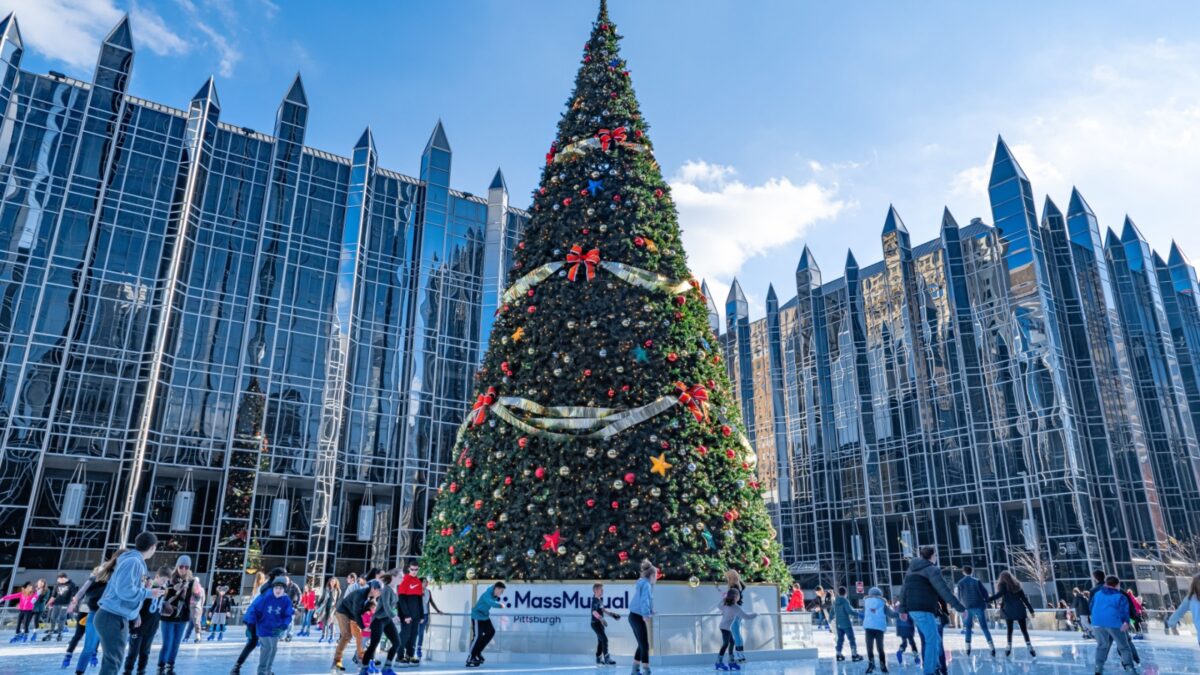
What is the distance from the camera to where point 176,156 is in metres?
31.7

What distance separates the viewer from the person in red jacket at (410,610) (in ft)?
33.0

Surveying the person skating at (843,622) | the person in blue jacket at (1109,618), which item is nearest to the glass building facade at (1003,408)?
the person skating at (843,622)

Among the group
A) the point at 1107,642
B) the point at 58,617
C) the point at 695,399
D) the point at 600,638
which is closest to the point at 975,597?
the point at 1107,642

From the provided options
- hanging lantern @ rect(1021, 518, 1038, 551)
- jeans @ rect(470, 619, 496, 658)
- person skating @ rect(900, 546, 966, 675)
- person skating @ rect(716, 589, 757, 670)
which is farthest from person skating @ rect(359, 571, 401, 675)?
hanging lantern @ rect(1021, 518, 1038, 551)

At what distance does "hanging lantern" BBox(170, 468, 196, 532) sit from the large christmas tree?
72.3 feet

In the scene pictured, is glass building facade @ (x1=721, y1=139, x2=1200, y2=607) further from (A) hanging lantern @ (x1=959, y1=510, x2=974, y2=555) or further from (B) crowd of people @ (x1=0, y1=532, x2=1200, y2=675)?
(B) crowd of people @ (x1=0, y1=532, x2=1200, y2=675)

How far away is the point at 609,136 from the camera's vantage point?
12.4 meters

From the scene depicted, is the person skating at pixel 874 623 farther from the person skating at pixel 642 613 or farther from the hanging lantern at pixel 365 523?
the hanging lantern at pixel 365 523

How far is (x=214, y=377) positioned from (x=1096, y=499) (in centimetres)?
3713

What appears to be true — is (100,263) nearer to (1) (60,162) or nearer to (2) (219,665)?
(1) (60,162)

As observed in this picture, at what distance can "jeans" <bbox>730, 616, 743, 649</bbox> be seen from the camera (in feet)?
32.4

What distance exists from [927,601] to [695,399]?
14.0 ft

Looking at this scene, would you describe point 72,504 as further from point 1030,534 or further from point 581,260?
point 1030,534

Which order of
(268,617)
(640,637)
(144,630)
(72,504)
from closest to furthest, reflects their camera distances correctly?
(144,630) → (268,617) → (640,637) → (72,504)
